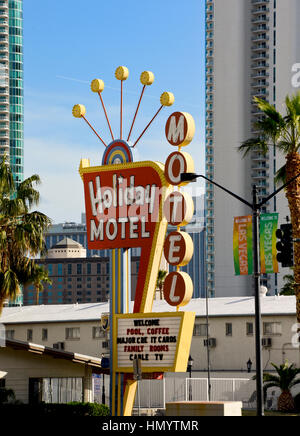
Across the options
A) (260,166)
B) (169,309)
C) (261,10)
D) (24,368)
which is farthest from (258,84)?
(24,368)

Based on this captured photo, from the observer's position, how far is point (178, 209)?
1481 inches

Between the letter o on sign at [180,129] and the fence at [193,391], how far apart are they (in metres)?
25.4

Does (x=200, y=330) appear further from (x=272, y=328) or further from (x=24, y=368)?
(x=24, y=368)

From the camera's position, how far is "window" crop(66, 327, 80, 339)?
70625 mm

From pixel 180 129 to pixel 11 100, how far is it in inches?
6463

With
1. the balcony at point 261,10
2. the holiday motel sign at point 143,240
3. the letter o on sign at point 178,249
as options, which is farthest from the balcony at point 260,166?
the letter o on sign at point 178,249

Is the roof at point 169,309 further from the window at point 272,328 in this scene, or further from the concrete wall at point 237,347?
the window at point 272,328

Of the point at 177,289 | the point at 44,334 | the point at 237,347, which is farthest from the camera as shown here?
the point at 44,334

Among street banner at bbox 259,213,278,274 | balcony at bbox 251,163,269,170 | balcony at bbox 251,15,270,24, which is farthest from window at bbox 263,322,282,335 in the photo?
balcony at bbox 251,15,270,24

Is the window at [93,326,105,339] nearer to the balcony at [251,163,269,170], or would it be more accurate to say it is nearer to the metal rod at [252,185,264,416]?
the metal rod at [252,185,264,416]

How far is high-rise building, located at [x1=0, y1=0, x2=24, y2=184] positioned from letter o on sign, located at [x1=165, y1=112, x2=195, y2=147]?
15766 centimetres

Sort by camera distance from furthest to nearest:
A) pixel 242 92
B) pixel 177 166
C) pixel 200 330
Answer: pixel 242 92 → pixel 200 330 → pixel 177 166
